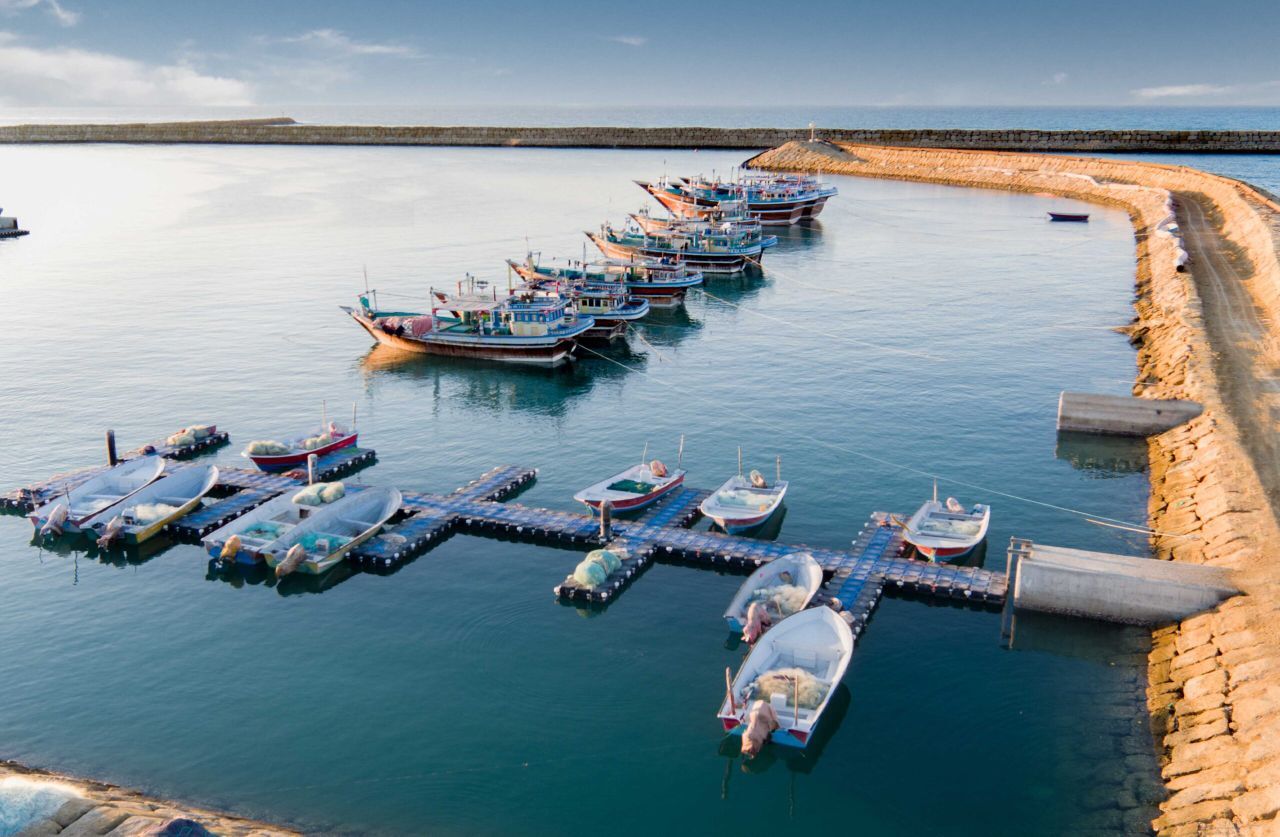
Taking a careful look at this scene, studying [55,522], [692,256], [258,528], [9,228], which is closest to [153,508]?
[55,522]

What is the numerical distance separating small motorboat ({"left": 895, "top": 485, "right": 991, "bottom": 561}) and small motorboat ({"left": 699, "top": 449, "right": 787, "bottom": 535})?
6591mm

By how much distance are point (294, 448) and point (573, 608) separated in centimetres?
2390

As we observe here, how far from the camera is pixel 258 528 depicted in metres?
49.0

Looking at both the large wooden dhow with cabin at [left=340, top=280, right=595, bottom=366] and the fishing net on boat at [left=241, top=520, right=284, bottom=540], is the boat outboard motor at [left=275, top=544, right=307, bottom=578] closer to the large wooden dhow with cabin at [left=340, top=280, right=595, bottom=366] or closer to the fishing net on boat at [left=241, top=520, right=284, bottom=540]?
the fishing net on boat at [left=241, top=520, right=284, bottom=540]

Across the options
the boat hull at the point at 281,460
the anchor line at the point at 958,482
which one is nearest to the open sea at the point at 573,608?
the anchor line at the point at 958,482

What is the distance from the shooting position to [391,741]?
3434 cm

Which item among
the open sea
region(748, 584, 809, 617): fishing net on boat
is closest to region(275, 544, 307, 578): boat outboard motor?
the open sea

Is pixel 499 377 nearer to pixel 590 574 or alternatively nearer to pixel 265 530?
pixel 265 530

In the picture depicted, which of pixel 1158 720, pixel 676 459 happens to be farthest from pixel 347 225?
pixel 1158 720

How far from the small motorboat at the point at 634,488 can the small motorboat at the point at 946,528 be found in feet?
40.6

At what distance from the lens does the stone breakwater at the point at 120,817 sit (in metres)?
26.1

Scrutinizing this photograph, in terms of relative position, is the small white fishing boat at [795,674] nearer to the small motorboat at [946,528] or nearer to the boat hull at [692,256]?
the small motorboat at [946,528]

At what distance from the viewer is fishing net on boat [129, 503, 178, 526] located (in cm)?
4988

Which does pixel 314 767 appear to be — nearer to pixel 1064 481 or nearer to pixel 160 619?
pixel 160 619
